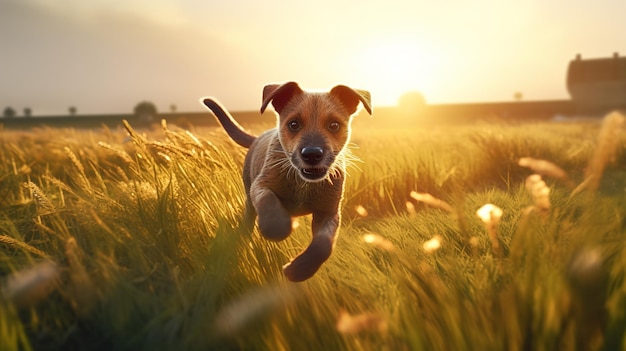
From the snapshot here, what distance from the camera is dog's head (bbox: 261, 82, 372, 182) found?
2.75 metres

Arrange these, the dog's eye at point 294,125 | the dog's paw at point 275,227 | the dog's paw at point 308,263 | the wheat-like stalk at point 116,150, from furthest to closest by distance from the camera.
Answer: the wheat-like stalk at point 116,150 → the dog's eye at point 294,125 → the dog's paw at point 275,227 → the dog's paw at point 308,263

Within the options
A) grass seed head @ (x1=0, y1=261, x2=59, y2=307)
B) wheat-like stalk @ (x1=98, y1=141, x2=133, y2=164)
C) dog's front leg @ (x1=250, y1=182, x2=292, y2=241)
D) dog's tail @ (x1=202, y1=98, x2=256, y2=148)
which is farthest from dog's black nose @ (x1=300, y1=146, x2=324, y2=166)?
dog's tail @ (x1=202, y1=98, x2=256, y2=148)

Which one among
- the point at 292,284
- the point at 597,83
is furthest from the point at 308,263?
the point at 597,83

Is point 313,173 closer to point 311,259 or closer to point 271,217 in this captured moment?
point 271,217

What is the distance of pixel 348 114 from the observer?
10.8ft

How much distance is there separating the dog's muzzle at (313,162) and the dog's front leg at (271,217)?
246 mm

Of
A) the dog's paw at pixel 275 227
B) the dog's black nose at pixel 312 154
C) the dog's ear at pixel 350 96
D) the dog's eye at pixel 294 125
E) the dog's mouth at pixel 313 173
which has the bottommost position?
the dog's paw at pixel 275 227

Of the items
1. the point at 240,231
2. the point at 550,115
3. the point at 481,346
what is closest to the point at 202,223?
the point at 240,231

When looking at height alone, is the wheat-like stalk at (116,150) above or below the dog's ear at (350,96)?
below

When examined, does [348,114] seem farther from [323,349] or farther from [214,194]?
[323,349]

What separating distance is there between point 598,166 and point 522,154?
19.6 ft

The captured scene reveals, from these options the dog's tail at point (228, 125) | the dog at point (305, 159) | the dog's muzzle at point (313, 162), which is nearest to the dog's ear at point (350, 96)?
the dog at point (305, 159)

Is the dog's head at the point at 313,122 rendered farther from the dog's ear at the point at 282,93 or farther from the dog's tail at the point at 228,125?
the dog's tail at the point at 228,125

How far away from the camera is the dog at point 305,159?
271 cm
